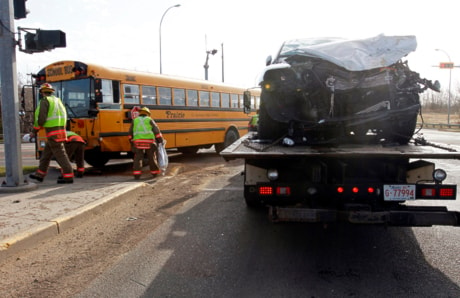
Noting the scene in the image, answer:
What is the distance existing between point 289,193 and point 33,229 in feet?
10.2

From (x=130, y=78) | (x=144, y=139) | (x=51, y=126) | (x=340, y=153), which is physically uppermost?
(x=130, y=78)

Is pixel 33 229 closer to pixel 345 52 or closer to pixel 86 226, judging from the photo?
pixel 86 226

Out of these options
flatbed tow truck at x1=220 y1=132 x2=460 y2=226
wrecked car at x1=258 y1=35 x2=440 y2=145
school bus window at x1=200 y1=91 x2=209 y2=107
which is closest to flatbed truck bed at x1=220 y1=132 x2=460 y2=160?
flatbed tow truck at x1=220 y1=132 x2=460 y2=226

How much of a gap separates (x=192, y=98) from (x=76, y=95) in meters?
4.04

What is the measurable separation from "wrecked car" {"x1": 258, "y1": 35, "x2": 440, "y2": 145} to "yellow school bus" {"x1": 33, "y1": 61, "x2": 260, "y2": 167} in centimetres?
309

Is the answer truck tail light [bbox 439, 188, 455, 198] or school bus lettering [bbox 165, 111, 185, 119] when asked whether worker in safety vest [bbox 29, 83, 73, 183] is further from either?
truck tail light [bbox 439, 188, 455, 198]

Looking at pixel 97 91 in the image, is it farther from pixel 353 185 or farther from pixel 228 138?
pixel 353 185

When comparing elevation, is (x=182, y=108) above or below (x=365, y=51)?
below

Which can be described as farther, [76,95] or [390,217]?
[76,95]

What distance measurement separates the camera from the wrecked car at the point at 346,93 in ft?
15.7

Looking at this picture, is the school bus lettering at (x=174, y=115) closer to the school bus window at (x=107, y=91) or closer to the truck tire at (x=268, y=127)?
the school bus window at (x=107, y=91)

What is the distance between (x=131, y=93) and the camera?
10.4m

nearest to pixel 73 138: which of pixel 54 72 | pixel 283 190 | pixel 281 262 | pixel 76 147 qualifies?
pixel 76 147

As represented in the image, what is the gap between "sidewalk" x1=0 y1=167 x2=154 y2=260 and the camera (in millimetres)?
4512
